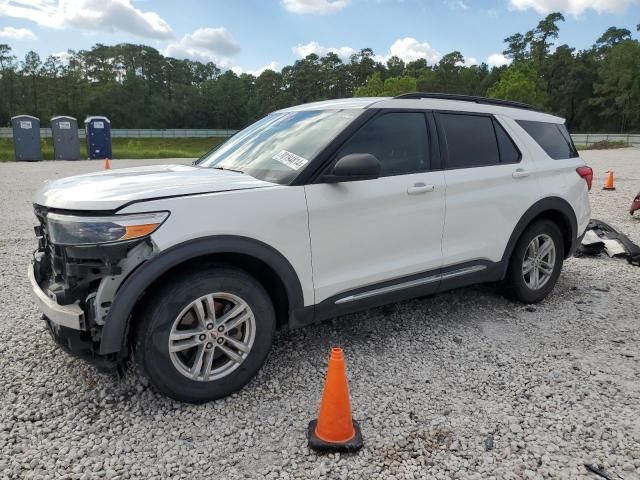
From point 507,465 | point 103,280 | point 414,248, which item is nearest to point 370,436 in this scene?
point 507,465

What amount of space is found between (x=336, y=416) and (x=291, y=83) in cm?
10274

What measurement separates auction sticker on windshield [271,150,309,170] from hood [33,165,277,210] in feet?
0.75

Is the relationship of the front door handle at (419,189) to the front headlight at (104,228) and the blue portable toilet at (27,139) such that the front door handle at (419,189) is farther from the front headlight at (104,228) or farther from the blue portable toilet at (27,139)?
the blue portable toilet at (27,139)

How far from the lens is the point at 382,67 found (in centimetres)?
9906

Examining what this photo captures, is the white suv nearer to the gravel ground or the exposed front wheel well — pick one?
the exposed front wheel well

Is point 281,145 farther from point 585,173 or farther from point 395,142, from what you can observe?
point 585,173

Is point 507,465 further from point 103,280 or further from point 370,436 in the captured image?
point 103,280

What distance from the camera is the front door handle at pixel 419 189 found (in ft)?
11.4

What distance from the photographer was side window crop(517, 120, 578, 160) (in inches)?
175

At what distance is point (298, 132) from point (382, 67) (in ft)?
336

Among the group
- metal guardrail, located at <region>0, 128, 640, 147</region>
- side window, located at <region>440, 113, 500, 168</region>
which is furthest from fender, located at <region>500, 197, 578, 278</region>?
metal guardrail, located at <region>0, 128, 640, 147</region>

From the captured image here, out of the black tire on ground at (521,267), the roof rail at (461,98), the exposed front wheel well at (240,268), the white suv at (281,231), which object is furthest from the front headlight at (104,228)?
the black tire on ground at (521,267)

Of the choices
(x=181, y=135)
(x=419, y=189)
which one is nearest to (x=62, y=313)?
(x=419, y=189)

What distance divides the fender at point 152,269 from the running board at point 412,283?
755mm
